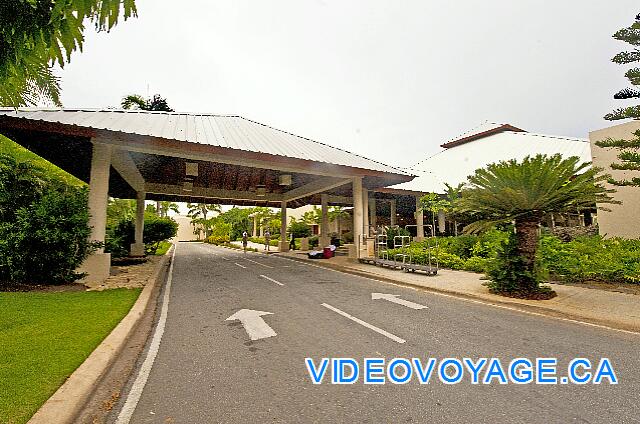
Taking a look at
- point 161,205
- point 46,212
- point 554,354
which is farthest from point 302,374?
point 161,205

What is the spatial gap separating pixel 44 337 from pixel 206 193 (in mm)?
20196

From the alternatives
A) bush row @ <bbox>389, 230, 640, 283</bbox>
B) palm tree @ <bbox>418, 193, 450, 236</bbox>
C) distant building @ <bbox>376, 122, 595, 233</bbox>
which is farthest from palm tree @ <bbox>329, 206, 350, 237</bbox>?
bush row @ <bbox>389, 230, 640, 283</bbox>

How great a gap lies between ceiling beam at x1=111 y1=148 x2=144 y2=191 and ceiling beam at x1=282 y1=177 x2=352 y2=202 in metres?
10.1

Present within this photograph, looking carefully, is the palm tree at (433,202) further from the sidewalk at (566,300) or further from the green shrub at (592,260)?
the sidewalk at (566,300)

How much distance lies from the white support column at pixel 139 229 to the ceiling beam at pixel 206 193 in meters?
0.70

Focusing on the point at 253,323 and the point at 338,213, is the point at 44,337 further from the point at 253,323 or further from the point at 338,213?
the point at 338,213

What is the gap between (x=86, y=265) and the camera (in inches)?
404

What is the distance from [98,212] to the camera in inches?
423

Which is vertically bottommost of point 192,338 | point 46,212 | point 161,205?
point 192,338

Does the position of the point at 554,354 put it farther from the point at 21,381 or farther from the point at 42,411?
the point at 21,381

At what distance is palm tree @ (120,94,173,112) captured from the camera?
1503 inches

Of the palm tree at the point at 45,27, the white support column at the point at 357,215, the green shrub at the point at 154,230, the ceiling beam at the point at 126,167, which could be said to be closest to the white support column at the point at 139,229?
the ceiling beam at the point at 126,167

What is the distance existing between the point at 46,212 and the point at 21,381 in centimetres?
788

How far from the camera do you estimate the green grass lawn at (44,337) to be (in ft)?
9.81
